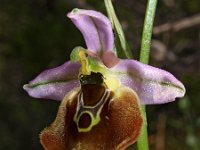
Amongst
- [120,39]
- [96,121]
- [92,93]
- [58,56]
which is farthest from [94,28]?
[58,56]

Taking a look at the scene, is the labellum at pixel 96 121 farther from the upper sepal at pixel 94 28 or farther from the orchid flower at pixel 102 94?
the upper sepal at pixel 94 28

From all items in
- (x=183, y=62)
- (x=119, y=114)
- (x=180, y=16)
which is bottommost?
(x=119, y=114)

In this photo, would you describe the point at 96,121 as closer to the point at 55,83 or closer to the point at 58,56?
the point at 55,83

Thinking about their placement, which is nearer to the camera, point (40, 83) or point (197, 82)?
point (40, 83)

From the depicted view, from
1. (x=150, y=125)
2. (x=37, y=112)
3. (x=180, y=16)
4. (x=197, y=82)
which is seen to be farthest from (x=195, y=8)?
(x=37, y=112)

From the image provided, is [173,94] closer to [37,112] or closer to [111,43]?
[111,43]

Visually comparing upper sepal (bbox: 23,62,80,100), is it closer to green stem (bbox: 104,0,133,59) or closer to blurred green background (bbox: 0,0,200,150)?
green stem (bbox: 104,0,133,59)

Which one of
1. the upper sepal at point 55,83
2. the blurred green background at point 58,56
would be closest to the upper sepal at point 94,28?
the upper sepal at point 55,83
